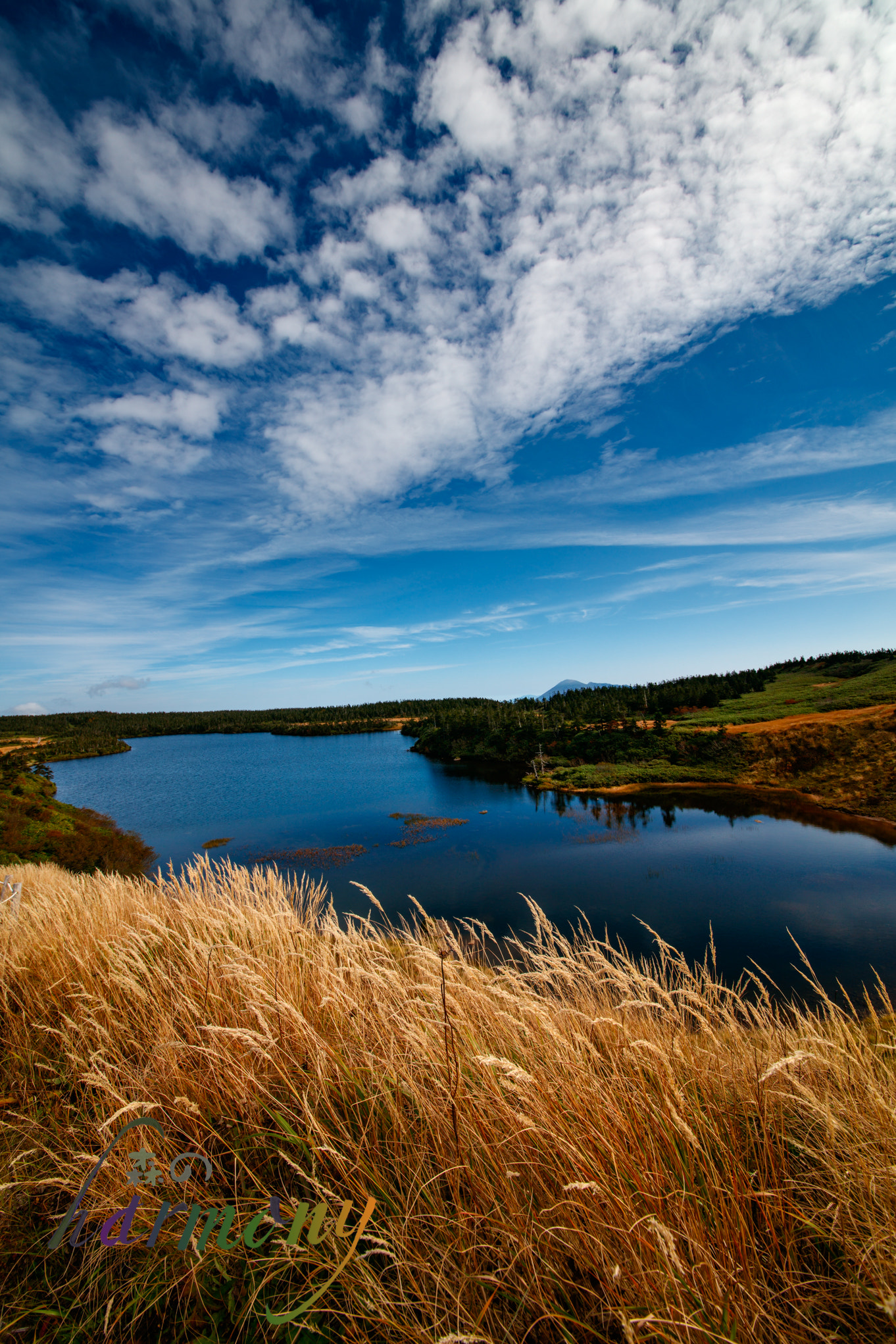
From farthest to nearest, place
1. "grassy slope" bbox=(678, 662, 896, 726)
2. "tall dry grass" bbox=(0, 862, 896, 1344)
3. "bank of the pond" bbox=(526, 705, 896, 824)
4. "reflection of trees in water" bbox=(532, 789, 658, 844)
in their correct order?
"grassy slope" bbox=(678, 662, 896, 726)
"bank of the pond" bbox=(526, 705, 896, 824)
"reflection of trees in water" bbox=(532, 789, 658, 844)
"tall dry grass" bbox=(0, 862, 896, 1344)

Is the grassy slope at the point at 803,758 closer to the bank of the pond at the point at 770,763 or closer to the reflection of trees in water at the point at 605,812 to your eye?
the bank of the pond at the point at 770,763

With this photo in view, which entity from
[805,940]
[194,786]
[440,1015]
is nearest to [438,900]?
[805,940]

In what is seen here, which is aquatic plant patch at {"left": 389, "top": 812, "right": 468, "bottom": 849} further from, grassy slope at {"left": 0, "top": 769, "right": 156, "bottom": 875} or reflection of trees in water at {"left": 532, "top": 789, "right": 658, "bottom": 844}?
grassy slope at {"left": 0, "top": 769, "right": 156, "bottom": 875}

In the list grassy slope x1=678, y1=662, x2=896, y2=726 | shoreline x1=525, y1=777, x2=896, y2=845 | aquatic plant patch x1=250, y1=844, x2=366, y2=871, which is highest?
grassy slope x1=678, y1=662, x2=896, y2=726

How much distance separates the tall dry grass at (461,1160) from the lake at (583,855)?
1345cm

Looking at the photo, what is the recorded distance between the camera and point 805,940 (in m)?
17.9

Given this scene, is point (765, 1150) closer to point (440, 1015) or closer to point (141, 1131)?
point (440, 1015)

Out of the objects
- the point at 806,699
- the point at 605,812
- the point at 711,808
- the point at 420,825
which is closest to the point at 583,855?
the point at 605,812

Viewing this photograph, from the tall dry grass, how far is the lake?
1345 centimetres

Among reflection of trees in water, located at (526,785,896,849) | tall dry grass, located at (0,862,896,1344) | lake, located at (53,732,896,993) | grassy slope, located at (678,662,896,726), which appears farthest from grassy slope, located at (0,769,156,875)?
grassy slope, located at (678,662,896,726)

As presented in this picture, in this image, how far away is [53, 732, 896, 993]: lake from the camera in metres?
18.6

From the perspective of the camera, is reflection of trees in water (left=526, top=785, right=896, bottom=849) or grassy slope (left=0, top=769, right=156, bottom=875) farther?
reflection of trees in water (left=526, top=785, right=896, bottom=849)

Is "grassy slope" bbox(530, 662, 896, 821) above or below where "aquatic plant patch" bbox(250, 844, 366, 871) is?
above

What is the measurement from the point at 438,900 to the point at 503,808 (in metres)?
18.5
